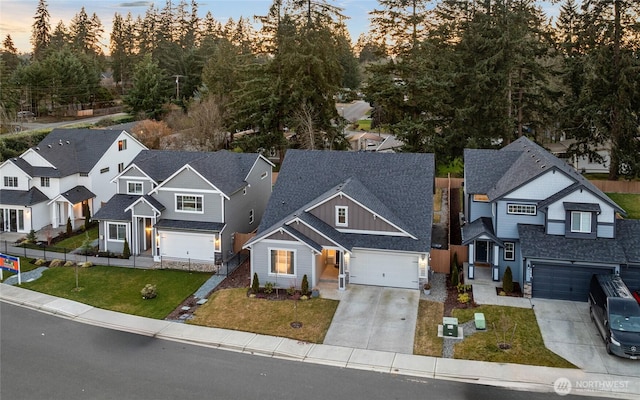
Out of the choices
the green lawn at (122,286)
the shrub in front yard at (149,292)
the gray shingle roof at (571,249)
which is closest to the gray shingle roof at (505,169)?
the gray shingle roof at (571,249)

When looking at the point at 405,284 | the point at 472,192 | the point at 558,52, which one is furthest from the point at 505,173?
the point at 558,52

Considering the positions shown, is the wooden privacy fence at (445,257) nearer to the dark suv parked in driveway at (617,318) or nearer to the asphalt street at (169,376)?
the dark suv parked in driveway at (617,318)

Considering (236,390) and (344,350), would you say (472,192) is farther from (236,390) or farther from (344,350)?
(236,390)

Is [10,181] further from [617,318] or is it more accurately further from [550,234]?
[617,318]

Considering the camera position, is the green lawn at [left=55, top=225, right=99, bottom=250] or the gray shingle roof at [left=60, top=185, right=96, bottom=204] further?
the gray shingle roof at [left=60, top=185, right=96, bottom=204]

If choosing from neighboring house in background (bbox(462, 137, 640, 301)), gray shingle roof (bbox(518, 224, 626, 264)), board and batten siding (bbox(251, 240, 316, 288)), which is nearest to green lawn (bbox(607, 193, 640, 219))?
neighboring house in background (bbox(462, 137, 640, 301))

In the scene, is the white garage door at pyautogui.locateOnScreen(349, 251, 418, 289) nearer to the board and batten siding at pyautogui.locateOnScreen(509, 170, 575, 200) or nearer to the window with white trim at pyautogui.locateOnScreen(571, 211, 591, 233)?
the board and batten siding at pyautogui.locateOnScreen(509, 170, 575, 200)
